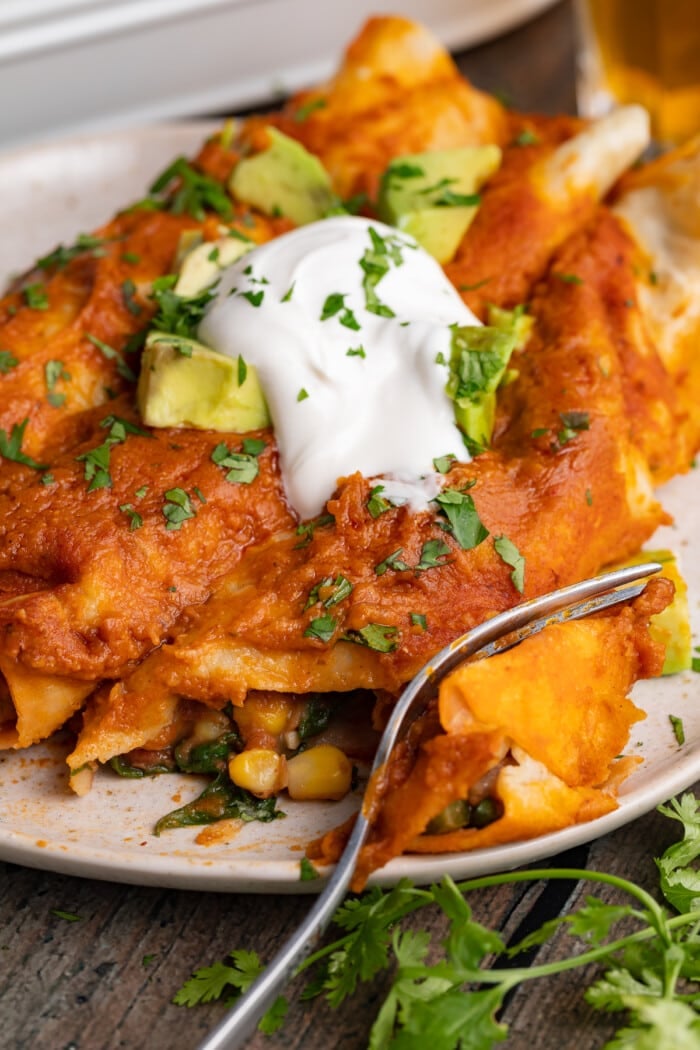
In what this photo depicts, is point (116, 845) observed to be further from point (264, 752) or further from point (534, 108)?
point (534, 108)

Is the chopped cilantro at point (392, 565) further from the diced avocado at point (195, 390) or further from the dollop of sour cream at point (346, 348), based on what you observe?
the diced avocado at point (195, 390)

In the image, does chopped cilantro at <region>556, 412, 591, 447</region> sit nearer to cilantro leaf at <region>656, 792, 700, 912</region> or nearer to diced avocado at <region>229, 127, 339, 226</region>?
cilantro leaf at <region>656, 792, 700, 912</region>

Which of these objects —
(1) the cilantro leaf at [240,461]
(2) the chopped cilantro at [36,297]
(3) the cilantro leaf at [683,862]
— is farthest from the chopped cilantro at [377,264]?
(3) the cilantro leaf at [683,862]

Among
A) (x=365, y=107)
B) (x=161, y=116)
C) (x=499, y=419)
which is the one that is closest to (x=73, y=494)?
(x=499, y=419)

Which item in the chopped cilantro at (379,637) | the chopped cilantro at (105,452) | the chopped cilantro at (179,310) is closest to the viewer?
the chopped cilantro at (379,637)

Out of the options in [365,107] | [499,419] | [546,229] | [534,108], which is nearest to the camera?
[499,419]

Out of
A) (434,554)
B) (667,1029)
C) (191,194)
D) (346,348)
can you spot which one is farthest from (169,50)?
(667,1029)
